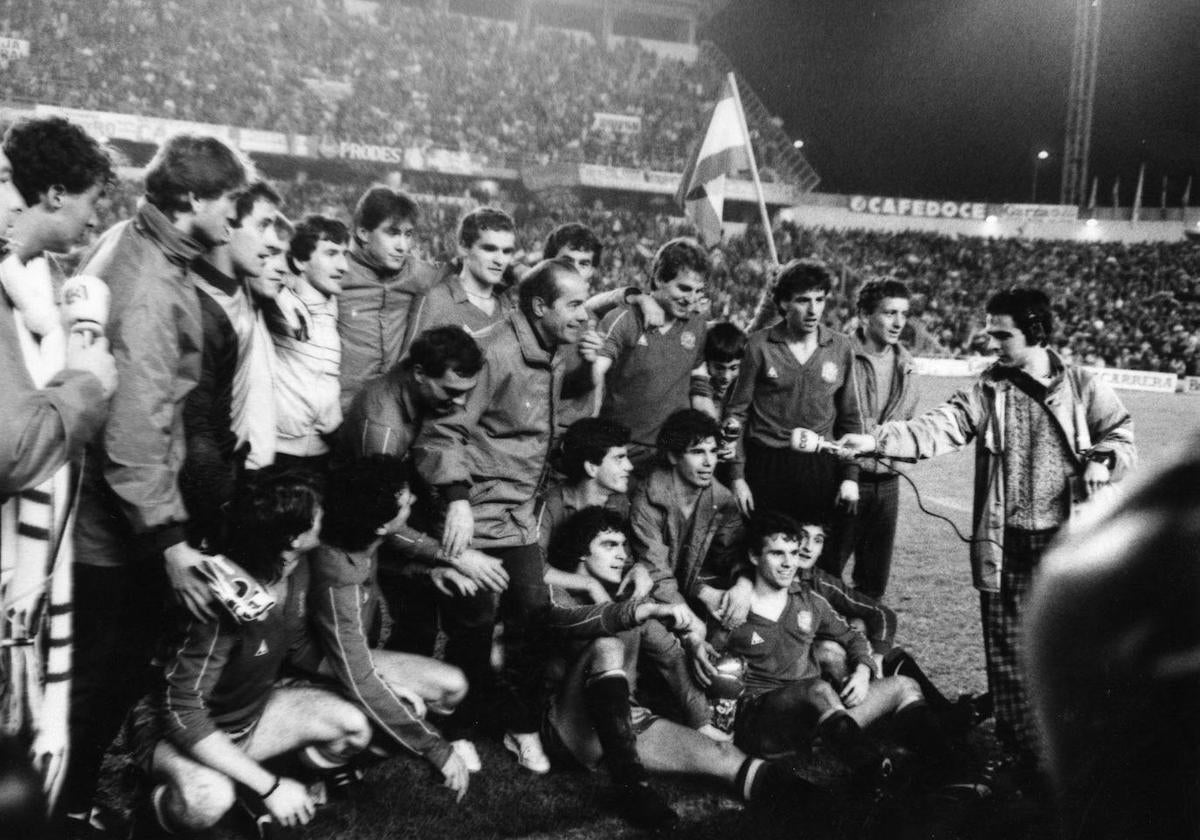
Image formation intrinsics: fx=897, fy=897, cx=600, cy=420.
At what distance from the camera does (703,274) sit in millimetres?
4840

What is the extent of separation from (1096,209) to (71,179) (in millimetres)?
42590

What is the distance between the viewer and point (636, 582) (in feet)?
12.8

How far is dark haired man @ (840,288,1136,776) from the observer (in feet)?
12.3

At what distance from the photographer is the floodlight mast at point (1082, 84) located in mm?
27734

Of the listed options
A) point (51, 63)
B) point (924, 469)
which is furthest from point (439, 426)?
point (51, 63)

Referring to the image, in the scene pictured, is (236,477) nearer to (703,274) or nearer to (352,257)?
(352,257)

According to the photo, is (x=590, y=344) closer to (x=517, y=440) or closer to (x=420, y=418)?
(x=517, y=440)

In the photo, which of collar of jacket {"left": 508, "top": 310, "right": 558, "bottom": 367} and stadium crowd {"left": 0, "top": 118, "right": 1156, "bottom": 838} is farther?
collar of jacket {"left": 508, "top": 310, "right": 558, "bottom": 367}

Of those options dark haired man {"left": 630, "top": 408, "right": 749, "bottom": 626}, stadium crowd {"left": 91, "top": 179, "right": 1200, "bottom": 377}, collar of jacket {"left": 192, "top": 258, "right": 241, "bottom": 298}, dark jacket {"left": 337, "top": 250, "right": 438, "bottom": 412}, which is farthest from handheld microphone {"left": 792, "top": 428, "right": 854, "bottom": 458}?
stadium crowd {"left": 91, "top": 179, "right": 1200, "bottom": 377}

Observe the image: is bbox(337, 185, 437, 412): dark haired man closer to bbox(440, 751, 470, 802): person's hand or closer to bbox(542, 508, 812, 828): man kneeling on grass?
bbox(542, 508, 812, 828): man kneeling on grass

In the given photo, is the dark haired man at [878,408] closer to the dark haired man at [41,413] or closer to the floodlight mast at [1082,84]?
the dark haired man at [41,413]

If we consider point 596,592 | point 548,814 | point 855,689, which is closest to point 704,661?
point 596,592

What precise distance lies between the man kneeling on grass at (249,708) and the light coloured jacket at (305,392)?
0.95 meters

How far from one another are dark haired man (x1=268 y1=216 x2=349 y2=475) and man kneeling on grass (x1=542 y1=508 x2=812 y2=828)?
1289mm
